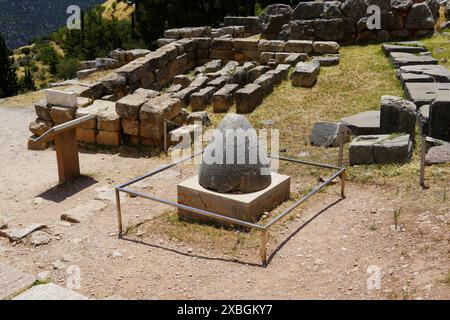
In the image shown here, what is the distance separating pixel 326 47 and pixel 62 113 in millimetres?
7905

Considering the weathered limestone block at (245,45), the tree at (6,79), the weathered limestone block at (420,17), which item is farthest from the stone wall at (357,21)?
the tree at (6,79)

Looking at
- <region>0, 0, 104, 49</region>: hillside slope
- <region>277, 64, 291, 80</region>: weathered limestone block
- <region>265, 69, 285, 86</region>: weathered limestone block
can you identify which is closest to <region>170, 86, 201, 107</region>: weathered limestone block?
<region>265, 69, 285, 86</region>: weathered limestone block

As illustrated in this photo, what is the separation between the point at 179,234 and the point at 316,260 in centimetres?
183

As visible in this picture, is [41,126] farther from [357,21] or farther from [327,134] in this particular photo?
[357,21]

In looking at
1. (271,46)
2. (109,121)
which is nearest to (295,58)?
(271,46)

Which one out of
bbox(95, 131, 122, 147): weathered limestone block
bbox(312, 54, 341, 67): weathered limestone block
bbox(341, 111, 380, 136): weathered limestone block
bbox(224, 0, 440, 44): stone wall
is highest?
bbox(224, 0, 440, 44): stone wall

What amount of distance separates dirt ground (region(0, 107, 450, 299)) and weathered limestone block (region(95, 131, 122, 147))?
2.37m

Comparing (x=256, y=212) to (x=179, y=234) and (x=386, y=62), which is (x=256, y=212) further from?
(x=386, y=62)

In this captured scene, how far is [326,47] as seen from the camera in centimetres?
1536

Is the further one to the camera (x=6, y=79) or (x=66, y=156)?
(x=6, y=79)

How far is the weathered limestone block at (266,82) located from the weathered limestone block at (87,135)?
4062 millimetres

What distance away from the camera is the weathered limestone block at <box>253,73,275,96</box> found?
12.8 m

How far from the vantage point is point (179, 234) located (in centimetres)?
688

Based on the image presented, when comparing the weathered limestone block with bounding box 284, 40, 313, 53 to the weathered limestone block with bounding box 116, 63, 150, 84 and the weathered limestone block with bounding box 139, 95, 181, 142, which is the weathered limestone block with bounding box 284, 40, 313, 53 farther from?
the weathered limestone block with bounding box 139, 95, 181, 142
